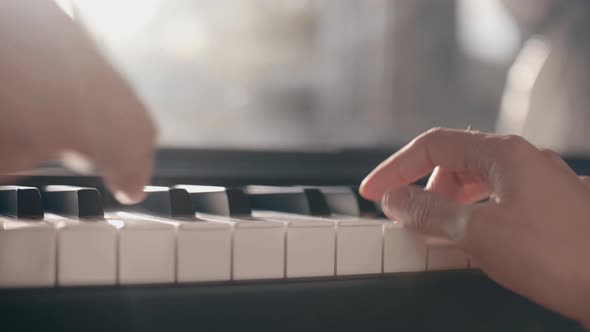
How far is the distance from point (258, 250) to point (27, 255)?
0.20m

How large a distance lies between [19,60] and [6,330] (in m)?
0.23

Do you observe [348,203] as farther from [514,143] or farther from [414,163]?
[514,143]

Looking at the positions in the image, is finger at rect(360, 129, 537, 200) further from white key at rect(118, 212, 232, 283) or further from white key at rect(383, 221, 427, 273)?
white key at rect(118, 212, 232, 283)

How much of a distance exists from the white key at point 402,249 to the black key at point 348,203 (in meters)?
0.08

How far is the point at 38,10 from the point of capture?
0.39 meters

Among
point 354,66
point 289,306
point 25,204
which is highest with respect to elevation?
point 354,66

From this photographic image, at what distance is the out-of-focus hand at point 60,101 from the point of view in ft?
1.26

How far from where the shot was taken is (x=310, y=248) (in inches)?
21.9

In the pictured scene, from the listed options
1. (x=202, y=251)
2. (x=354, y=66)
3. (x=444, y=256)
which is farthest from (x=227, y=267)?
(x=354, y=66)

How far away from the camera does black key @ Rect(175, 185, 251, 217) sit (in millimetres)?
618

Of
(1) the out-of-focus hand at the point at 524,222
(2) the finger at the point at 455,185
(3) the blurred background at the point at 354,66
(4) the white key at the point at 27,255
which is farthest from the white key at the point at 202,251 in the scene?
(3) the blurred background at the point at 354,66

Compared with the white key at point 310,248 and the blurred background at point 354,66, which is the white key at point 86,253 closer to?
the white key at point 310,248

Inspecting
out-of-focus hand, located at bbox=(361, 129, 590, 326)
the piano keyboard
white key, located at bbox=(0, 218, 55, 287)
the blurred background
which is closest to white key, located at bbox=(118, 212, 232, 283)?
the piano keyboard

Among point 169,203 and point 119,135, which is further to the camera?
point 169,203
